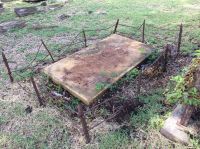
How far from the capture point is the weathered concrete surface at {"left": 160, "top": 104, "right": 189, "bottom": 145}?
3843 mm

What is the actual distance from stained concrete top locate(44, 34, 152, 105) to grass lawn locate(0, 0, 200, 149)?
49 centimetres

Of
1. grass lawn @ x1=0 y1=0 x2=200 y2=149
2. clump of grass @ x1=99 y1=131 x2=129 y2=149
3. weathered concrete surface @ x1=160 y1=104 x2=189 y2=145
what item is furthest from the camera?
grass lawn @ x1=0 y1=0 x2=200 y2=149

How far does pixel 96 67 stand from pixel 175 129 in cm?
190

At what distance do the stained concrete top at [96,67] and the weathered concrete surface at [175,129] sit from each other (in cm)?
117

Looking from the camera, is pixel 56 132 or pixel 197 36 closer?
pixel 56 132

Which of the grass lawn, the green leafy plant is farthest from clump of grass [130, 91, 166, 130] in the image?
the green leafy plant

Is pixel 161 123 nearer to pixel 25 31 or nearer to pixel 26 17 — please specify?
pixel 25 31

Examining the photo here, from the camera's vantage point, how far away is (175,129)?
154 inches

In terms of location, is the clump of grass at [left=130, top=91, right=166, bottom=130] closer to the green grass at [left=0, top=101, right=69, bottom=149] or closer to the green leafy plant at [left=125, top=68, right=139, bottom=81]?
the green leafy plant at [left=125, top=68, right=139, bottom=81]

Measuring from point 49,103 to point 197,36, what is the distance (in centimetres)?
430

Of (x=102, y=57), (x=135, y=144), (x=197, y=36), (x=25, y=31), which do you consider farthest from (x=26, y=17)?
(x=135, y=144)

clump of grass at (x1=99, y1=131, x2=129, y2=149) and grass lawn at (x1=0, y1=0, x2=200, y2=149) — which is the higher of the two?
grass lawn at (x1=0, y1=0, x2=200, y2=149)

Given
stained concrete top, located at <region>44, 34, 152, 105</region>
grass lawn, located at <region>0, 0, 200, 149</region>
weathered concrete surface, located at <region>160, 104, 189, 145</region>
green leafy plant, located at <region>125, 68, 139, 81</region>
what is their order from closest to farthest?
weathered concrete surface, located at <region>160, 104, 189, 145</region>, grass lawn, located at <region>0, 0, 200, 149</region>, stained concrete top, located at <region>44, 34, 152, 105</region>, green leafy plant, located at <region>125, 68, 139, 81</region>

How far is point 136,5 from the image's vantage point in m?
10.2
